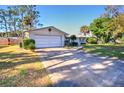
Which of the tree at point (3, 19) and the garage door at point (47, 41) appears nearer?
the garage door at point (47, 41)

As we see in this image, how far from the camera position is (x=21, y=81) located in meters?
6.19

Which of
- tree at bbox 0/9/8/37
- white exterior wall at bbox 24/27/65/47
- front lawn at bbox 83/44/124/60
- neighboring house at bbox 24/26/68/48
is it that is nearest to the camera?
front lawn at bbox 83/44/124/60

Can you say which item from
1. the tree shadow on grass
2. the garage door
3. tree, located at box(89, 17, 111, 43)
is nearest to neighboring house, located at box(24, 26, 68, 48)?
the garage door

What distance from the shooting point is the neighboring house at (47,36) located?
20.0 metres

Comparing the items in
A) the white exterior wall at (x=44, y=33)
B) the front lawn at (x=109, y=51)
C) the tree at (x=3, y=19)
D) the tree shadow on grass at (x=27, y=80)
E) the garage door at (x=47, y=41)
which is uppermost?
the tree at (x=3, y=19)

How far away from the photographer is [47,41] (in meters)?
20.8

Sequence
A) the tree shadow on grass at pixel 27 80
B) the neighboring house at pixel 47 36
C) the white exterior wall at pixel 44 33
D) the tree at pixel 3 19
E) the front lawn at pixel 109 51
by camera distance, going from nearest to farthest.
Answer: the tree shadow on grass at pixel 27 80 → the front lawn at pixel 109 51 → the white exterior wall at pixel 44 33 → the neighboring house at pixel 47 36 → the tree at pixel 3 19

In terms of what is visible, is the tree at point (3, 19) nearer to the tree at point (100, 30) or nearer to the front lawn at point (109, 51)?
the tree at point (100, 30)

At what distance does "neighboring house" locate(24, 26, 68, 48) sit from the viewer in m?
20.0

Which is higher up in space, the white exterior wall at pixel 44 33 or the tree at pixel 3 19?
the tree at pixel 3 19

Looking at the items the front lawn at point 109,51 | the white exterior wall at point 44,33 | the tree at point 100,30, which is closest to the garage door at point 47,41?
the white exterior wall at point 44,33

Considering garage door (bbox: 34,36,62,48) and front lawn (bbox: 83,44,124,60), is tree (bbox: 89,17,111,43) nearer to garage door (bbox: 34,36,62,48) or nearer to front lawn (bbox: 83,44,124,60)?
garage door (bbox: 34,36,62,48)

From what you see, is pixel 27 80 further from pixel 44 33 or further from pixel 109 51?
pixel 44 33

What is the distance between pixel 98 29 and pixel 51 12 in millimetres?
16404
